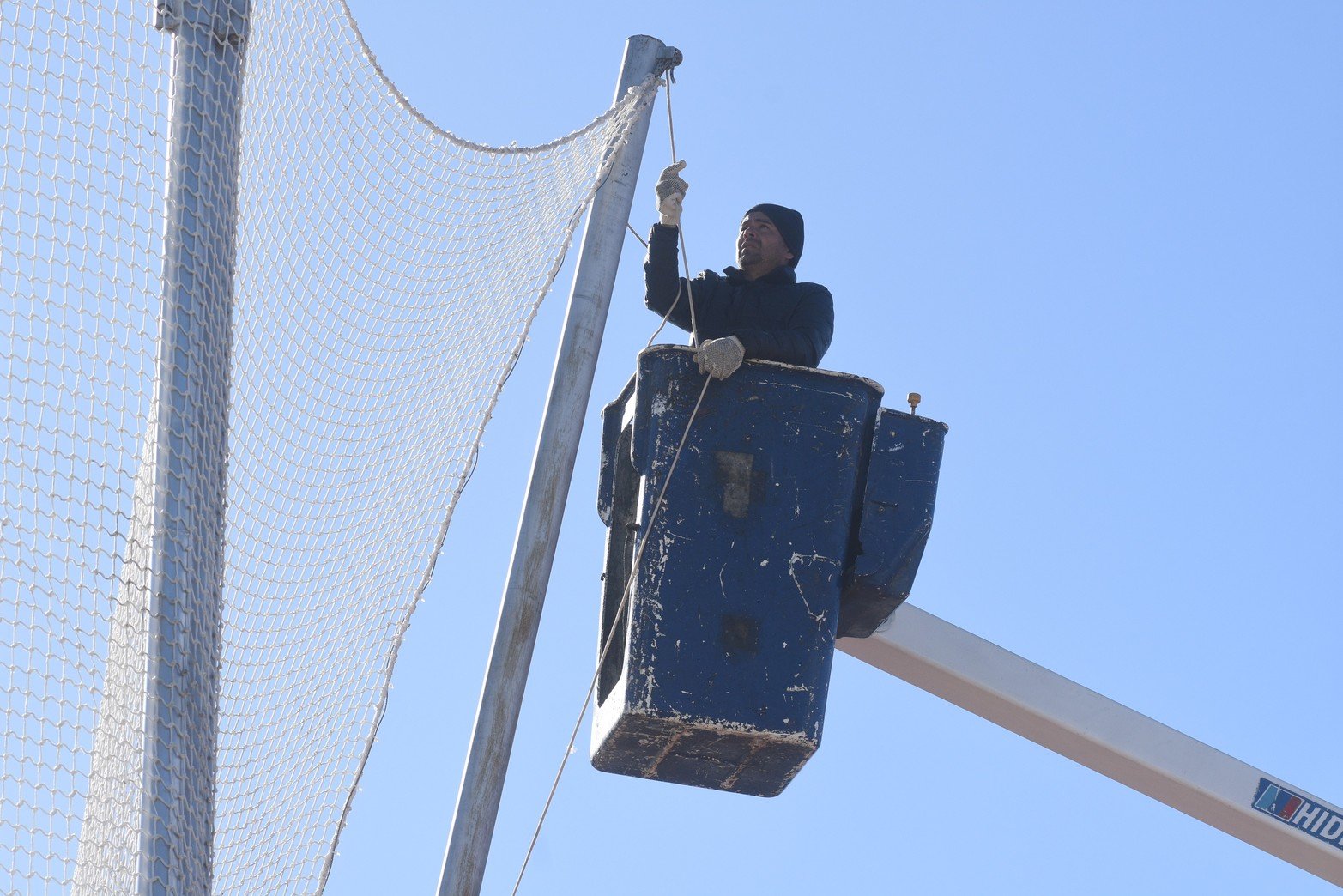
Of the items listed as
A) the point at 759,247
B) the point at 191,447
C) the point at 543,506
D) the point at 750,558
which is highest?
the point at 759,247

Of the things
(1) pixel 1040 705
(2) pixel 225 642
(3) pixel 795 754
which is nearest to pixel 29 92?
(2) pixel 225 642

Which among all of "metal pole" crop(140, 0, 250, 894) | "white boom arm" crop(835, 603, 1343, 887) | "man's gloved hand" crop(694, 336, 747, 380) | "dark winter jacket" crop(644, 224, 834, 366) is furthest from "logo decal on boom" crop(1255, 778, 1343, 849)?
"metal pole" crop(140, 0, 250, 894)

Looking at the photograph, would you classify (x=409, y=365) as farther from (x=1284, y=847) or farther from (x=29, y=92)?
(x=1284, y=847)

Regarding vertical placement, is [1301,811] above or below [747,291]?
below

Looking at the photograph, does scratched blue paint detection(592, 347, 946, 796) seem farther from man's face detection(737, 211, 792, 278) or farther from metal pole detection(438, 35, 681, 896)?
man's face detection(737, 211, 792, 278)

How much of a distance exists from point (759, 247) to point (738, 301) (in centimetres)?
21

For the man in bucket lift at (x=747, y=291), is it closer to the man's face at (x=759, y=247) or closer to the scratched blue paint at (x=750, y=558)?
the man's face at (x=759, y=247)

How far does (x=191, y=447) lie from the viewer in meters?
3.53

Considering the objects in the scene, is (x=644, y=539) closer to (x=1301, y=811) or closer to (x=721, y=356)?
(x=721, y=356)

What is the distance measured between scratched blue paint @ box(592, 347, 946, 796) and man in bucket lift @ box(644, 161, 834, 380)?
11.4 inches

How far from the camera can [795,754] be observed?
14.8 ft

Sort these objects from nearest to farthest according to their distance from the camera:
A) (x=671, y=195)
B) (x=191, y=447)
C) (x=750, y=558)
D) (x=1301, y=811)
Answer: (x=191, y=447)
(x=750, y=558)
(x=671, y=195)
(x=1301, y=811)

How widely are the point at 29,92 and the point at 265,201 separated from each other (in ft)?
2.85

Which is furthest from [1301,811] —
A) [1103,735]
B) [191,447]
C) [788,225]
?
[191,447]
